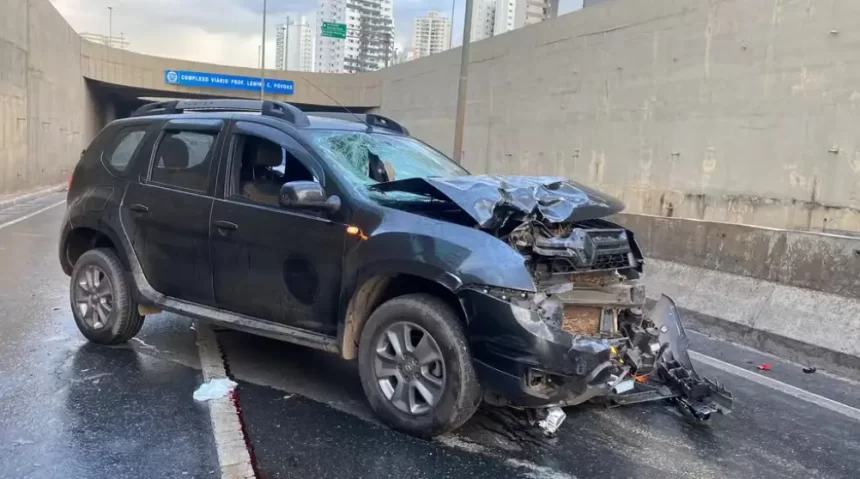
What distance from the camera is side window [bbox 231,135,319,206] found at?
4.55 m

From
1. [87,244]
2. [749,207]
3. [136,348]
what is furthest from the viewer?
[749,207]

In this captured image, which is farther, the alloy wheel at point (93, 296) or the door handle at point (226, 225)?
the alloy wheel at point (93, 296)

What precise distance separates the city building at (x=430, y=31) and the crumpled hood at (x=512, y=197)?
88.4 metres

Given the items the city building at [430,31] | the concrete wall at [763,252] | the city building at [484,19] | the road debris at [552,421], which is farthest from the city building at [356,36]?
the road debris at [552,421]

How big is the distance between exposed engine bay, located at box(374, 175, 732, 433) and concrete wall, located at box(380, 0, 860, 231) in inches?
357

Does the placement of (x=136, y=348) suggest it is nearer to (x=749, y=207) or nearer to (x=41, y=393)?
(x=41, y=393)

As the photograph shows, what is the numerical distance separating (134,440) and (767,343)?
5336mm

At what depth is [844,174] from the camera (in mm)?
11664

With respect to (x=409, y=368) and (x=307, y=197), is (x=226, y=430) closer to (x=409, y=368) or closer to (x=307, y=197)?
(x=409, y=368)

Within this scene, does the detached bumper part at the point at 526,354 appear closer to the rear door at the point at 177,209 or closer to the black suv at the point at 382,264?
the black suv at the point at 382,264

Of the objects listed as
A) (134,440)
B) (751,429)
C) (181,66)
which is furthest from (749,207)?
(181,66)

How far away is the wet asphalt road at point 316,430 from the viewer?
11.6 feet

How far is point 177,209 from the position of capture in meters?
4.89

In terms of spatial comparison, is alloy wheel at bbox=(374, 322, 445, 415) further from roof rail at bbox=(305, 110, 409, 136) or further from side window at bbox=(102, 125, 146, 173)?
side window at bbox=(102, 125, 146, 173)
